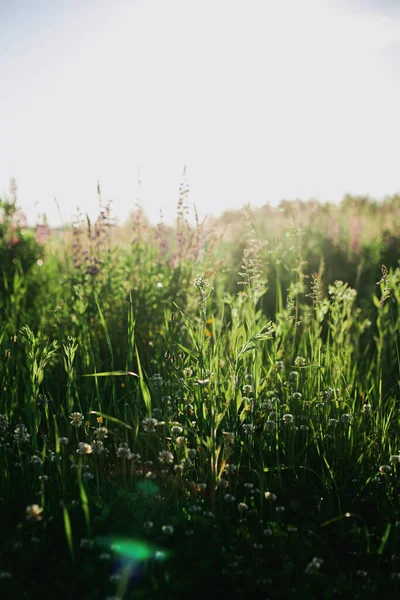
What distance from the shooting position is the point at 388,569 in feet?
5.86

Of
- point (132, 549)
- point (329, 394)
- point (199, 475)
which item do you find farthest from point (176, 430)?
point (329, 394)

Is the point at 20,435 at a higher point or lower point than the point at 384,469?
higher

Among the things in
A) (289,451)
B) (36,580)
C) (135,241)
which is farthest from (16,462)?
(135,241)

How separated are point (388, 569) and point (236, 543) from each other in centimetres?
55

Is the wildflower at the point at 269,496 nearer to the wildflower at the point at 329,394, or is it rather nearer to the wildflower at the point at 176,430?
the wildflower at the point at 176,430

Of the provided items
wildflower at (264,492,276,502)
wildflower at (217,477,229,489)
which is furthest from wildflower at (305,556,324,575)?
wildflower at (217,477,229,489)

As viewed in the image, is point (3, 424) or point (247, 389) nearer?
point (3, 424)

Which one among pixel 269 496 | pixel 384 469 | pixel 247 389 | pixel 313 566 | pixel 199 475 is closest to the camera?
pixel 313 566

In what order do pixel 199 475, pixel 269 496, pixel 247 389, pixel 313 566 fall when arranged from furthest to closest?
pixel 247 389, pixel 199 475, pixel 269 496, pixel 313 566

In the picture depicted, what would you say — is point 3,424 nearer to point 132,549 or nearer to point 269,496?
point 132,549

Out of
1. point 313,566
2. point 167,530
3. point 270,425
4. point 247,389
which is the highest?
point 247,389

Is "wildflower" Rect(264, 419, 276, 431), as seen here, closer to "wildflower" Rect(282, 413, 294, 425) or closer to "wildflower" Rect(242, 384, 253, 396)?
"wildflower" Rect(282, 413, 294, 425)

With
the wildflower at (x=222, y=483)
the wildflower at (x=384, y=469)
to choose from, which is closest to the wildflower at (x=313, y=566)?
the wildflower at (x=222, y=483)

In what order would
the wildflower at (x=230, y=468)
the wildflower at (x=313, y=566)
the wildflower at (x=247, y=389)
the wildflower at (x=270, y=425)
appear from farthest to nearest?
the wildflower at (x=247, y=389)
the wildflower at (x=270, y=425)
the wildflower at (x=230, y=468)
the wildflower at (x=313, y=566)
